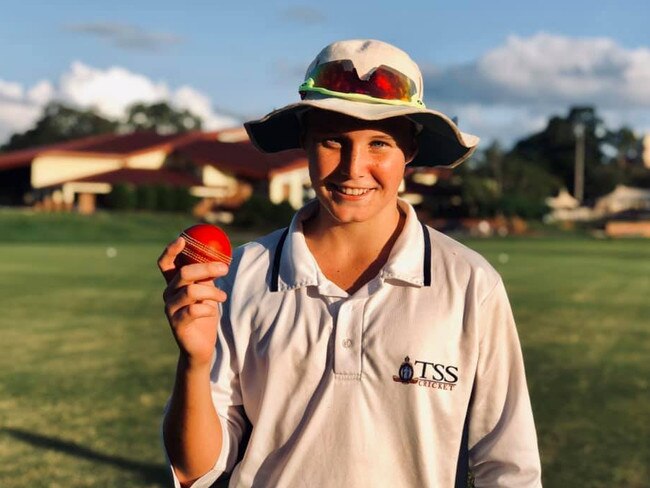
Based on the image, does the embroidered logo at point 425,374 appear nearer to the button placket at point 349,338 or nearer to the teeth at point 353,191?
the button placket at point 349,338

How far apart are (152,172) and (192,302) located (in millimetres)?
55720

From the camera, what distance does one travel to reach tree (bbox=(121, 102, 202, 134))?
9738cm

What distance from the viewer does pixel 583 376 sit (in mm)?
9227

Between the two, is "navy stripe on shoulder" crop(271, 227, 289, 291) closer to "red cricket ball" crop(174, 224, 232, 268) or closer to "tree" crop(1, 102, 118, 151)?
"red cricket ball" crop(174, 224, 232, 268)

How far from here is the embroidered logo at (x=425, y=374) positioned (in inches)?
85.2

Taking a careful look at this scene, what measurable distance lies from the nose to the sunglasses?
12 centimetres

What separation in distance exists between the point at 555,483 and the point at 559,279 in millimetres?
16628

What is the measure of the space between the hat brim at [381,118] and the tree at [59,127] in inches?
3527

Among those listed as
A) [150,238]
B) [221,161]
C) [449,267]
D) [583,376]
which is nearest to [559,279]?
[583,376]

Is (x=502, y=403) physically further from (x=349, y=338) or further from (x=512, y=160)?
(x=512, y=160)

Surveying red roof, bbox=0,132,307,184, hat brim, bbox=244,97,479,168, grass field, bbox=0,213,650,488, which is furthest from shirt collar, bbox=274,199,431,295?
red roof, bbox=0,132,307,184

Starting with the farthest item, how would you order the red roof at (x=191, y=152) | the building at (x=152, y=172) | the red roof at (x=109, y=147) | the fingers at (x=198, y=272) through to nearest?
the red roof at (x=109, y=147), the red roof at (x=191, y=152), the building at (x=152, y=172), the fingers at (x=198, y=272)

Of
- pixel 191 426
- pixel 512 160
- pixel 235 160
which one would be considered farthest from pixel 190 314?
pixel 512 160

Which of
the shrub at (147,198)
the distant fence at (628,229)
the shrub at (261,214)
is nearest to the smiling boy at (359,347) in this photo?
the shrub at (261,214)
